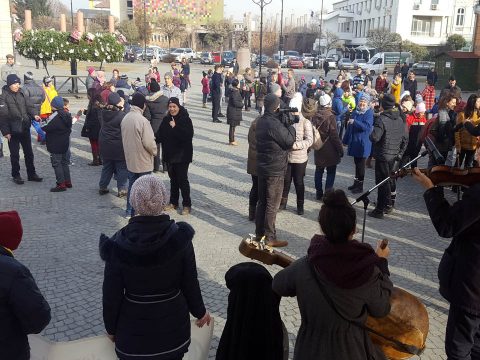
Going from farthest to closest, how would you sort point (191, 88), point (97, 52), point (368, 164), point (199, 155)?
point (191, 88) → point (97, 52) → point (199, 155) → point (368, 164)

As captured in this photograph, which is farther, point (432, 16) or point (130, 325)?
point (432, 16)

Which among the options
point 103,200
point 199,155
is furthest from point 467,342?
point 199,155

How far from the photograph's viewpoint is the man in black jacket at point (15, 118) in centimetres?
859

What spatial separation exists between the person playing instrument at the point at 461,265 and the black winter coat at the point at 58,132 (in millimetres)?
6626

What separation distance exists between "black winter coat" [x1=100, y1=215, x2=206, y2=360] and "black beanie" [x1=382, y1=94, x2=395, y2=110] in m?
5.21

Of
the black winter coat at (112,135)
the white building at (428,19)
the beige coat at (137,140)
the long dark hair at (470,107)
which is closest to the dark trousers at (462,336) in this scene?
the beige coat at (137,140)

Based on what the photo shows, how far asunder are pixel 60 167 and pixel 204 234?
3.47 m

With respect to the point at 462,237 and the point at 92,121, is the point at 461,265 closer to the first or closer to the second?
the point at 462,237

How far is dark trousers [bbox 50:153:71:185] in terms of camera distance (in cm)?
841

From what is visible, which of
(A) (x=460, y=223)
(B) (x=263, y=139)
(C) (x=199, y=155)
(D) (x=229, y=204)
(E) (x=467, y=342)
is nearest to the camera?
(A) (x=460, y=223)

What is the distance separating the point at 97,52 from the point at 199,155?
37.0 ft

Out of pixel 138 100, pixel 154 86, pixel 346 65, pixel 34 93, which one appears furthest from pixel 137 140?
pixel 346 65

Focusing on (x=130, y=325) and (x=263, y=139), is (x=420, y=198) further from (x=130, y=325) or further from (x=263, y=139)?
(x=130, y=325)

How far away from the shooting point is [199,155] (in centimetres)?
1163
